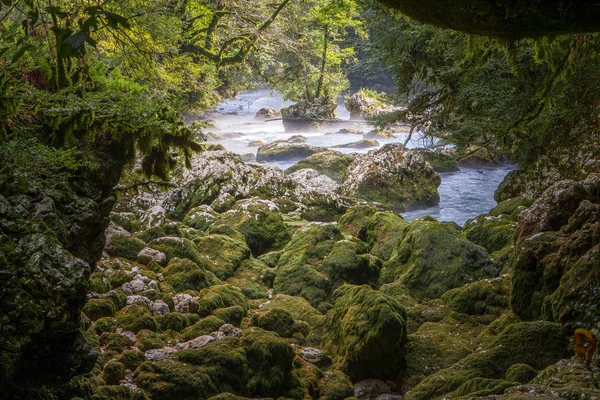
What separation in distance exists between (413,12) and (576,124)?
31.9 feet

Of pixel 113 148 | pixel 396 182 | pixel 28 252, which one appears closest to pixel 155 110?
pixel 113 148

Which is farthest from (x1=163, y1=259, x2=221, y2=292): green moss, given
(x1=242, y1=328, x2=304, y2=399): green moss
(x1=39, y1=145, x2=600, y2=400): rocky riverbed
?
(x1=242, y1=328, x2=304, y2=399): green moss

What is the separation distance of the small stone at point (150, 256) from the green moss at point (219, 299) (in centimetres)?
106

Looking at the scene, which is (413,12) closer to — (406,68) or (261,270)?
(261,270)

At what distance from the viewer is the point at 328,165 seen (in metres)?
20.7

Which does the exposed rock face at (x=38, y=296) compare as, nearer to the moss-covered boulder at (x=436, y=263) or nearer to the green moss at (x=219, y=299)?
the green moss at (x=219, y=299)

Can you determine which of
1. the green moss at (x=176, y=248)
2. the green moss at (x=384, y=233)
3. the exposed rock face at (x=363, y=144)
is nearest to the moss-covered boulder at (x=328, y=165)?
the exposed rock face at (x=363, y=144)

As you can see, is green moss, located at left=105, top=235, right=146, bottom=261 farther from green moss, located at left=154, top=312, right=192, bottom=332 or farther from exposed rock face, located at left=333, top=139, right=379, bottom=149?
exposed rock face, located at left=333, top=139, right=379, bottom=149

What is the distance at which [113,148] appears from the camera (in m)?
5.36

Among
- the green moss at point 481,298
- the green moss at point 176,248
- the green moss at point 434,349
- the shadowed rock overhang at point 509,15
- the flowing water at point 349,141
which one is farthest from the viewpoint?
the flowing water at point 349,141

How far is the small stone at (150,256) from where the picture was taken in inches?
320

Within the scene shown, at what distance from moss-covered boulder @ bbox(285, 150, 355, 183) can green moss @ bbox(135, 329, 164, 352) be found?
14.5 meters

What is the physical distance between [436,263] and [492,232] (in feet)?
6.65

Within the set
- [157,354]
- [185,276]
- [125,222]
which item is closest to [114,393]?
[157,354]
